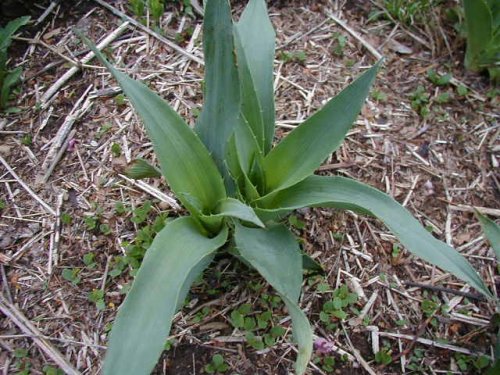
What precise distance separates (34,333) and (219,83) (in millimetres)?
971

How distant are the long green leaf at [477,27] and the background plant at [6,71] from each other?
6.07ft

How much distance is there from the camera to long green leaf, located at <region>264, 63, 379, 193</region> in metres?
1.23

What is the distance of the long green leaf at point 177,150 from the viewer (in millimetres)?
1206

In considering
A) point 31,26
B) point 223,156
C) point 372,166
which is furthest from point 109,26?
point 372,166

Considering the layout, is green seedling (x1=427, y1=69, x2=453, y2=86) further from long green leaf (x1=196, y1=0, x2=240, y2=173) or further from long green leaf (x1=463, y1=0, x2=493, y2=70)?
long green leaf (x1=196, y1=0, x2=240, y2=173)

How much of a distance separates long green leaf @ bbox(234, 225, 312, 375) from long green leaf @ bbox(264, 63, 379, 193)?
0.14m

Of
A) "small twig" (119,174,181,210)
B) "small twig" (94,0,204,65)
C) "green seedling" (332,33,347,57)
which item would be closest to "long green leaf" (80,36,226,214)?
"small twig" (119,174,181,210)

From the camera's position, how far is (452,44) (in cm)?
221

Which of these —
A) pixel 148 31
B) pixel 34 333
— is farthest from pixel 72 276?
pixel 148 31

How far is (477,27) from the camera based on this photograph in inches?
78.1

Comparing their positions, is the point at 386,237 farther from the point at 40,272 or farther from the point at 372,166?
the point at 40,272

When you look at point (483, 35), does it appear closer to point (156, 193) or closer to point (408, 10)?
point (408, 10)

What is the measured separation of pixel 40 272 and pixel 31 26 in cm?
121

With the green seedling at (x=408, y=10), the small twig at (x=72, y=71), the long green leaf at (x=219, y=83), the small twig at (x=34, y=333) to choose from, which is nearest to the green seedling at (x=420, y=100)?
the green seedling at (x=408, y=10)
